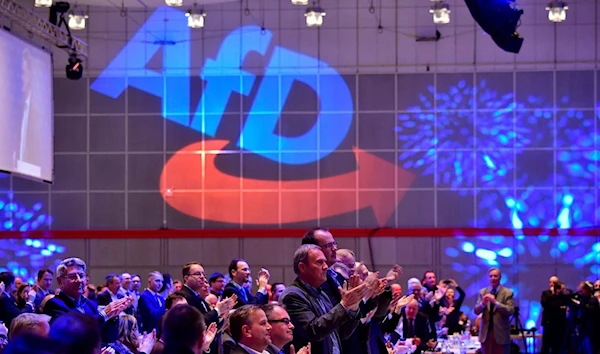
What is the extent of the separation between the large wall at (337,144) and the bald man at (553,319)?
7.14 ft

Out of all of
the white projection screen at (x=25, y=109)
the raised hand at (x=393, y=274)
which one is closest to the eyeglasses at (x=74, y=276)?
the raised hand at (x=393, y=274)

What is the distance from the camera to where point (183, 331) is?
10.7 feet

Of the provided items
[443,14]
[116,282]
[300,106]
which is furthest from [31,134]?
[443,14]

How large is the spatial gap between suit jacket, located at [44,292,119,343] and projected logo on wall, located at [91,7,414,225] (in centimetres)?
1189

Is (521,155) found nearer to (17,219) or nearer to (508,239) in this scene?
(508,239)

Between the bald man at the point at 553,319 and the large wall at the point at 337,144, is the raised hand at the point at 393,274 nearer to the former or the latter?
the bald man at the point at 553,319

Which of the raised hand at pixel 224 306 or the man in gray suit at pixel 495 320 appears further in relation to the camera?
the man in gray suit at pixel 495 320

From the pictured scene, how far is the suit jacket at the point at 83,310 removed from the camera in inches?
262

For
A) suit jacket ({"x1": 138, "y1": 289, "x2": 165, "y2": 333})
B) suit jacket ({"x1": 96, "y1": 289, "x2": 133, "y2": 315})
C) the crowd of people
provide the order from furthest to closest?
1. suit jacket ({"x1": 96, "y1": 289, "x2": 133, "y2": 315})
2. suit jacket ({"x1": 138, "y1": 289, "x2": 165, "y2": 333})
3. the crowd of people

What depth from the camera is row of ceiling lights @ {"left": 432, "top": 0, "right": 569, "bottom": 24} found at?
59.0 ft

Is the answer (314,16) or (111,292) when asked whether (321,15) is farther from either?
(111,292)

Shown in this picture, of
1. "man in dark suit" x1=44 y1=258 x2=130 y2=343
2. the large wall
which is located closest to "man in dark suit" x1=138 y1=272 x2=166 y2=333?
"man in dark suit" x1=44 y1=258 x2=130 y2=343

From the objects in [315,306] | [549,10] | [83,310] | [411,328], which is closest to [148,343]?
[83,310]

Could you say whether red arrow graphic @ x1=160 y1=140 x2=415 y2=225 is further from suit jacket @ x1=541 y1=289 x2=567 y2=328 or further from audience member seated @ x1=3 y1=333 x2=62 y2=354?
audience member seated @ x1=3 y1=333 x2=62 y2=354
